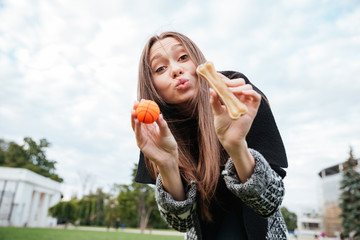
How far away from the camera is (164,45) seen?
2203mm

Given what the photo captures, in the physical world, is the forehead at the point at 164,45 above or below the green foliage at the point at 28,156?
below

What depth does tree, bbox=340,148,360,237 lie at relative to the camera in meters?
31.5

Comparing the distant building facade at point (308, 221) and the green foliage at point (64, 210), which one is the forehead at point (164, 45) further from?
the distant building facade at point (308, 221)

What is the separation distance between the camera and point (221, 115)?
138 centimetres

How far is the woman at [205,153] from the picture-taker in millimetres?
1392

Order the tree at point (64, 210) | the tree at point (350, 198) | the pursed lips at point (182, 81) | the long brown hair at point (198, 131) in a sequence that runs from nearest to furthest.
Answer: the long brown hair at point (198, 131) → the pursed lips at point (182, 81) → the tree at point (350, 198) → the tree at point (64, 210)

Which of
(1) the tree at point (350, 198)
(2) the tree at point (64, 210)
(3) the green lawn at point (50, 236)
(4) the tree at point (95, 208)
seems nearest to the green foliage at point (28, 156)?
(4) the tree at point (95, 208)

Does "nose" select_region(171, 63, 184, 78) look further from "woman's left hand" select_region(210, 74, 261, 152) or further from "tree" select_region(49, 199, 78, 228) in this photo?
"tree" select_region(49, 199, 78, 228)

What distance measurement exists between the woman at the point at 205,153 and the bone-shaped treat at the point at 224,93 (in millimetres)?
42

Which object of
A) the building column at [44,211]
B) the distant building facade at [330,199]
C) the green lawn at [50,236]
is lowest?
the green lawn at [50,236]

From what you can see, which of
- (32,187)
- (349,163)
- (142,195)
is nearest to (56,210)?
(32,187)

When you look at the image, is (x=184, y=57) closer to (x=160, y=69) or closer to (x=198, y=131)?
(x=160, y=69)

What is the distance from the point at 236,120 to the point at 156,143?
0.53 meters

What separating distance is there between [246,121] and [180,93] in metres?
0.75
